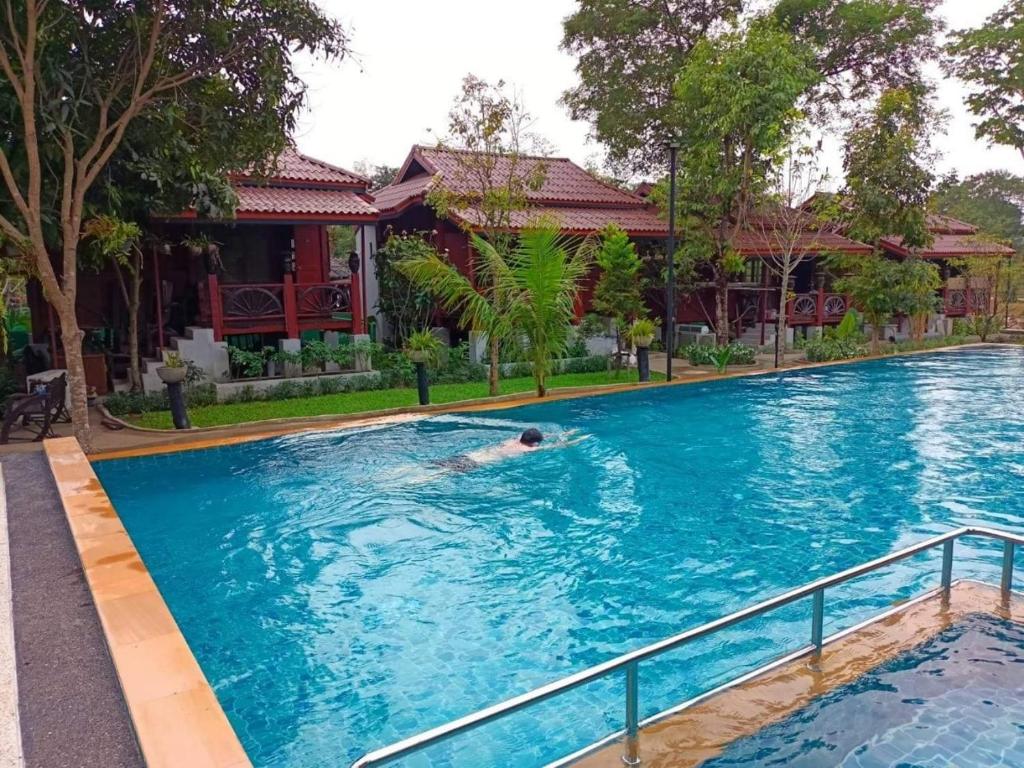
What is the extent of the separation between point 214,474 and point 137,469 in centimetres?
108

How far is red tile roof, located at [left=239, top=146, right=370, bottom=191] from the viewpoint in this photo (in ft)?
56.6

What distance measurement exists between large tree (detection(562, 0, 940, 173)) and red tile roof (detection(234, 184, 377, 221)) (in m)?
9.70

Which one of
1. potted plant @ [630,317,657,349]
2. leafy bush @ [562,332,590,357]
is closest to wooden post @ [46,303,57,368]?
leafy bush @ [562,332,590,357]

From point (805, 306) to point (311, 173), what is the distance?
15.9 metres

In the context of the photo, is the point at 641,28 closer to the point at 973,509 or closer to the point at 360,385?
the point at 360,385

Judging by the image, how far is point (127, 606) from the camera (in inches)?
174

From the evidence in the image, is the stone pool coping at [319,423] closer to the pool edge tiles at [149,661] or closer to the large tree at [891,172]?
the pool edge tiles at [149,661]

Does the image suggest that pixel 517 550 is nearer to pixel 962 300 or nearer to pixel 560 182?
pixel 560 182

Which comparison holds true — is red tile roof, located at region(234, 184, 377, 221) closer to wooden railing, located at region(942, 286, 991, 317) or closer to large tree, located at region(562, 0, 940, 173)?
large tree, located at region(562, 0, 940, 173)

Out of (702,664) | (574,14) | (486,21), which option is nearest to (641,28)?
(574,14)

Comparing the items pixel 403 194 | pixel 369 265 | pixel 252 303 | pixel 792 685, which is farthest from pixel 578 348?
pixel 792 685

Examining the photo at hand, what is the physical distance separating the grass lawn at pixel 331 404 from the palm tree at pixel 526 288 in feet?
5.61

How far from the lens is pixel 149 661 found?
12.3 ft

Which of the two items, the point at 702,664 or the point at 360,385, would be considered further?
the point at 360,385
